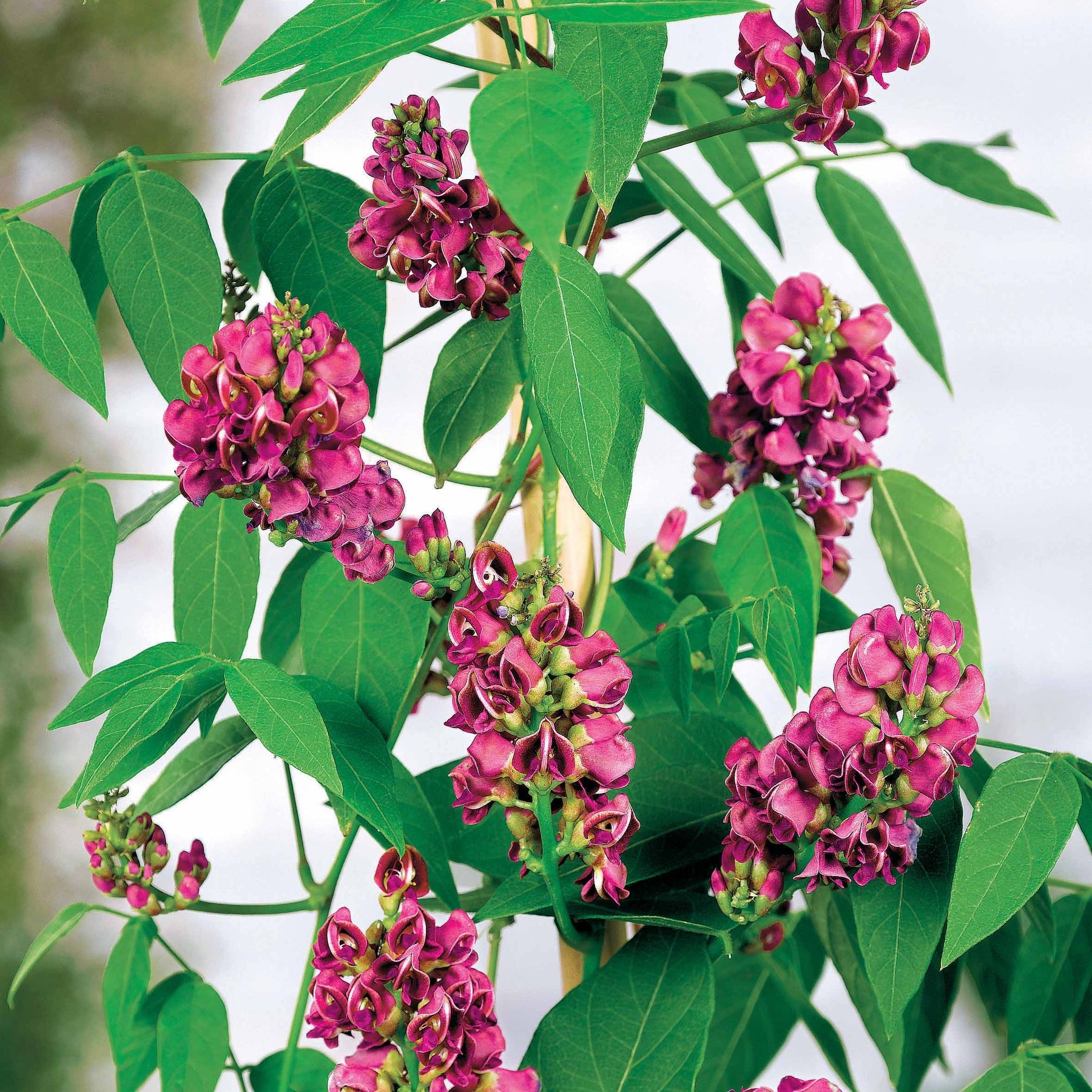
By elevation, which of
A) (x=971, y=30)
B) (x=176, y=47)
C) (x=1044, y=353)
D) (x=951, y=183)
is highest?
(x=176, y=47)

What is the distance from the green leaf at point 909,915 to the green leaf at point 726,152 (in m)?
0.20

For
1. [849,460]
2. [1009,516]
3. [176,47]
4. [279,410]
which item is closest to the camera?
[279,410]

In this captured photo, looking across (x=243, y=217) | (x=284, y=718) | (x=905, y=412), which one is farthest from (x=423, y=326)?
(x=905, y=412)

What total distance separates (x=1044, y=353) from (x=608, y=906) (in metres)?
1.29

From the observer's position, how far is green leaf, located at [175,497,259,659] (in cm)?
32

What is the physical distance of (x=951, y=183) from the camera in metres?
0.40

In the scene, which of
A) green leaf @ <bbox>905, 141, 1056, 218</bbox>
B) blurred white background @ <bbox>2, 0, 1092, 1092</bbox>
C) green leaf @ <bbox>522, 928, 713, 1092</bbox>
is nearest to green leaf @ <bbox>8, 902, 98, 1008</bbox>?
green leaf @ <bbox>522, 928, 713, 1092</bbox>

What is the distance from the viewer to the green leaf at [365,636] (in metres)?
0.28

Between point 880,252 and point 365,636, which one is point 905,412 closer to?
point 880,252

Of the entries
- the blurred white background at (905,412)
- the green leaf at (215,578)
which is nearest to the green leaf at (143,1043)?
the green leaf at (215,578)

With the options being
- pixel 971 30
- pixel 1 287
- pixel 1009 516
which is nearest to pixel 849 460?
pixel 1 287

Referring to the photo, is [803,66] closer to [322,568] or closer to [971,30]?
[322,568]

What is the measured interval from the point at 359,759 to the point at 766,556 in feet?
0.39

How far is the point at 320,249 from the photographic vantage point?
0.96 ft
